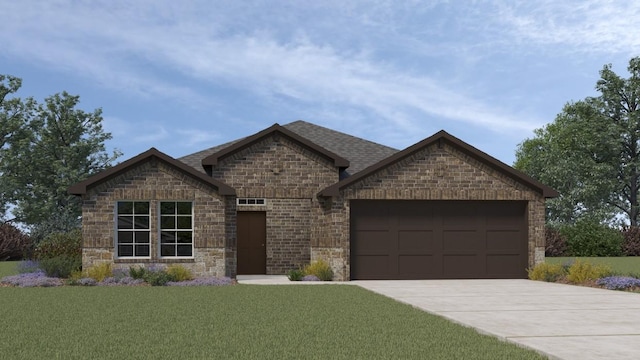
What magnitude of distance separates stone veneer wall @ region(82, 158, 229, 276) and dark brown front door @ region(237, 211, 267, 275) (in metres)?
3.50

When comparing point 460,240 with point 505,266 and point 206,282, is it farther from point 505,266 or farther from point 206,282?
point 206,282

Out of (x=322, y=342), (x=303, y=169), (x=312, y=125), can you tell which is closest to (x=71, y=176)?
(x=312, y=125)

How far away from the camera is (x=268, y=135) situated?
2588cm

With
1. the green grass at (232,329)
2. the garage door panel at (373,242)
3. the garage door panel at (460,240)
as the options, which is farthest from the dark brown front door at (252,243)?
the green grass at (232,329)

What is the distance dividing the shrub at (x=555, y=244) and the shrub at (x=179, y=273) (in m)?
29.5

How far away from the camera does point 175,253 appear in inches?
897

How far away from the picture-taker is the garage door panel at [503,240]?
958 inches

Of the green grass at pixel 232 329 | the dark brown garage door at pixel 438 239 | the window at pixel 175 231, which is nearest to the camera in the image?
the green grass at pixel 232 329

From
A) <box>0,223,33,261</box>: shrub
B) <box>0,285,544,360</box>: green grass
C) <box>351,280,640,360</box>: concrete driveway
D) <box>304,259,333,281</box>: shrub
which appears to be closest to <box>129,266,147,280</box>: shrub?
<box>0,285,544,360</box>: green grass

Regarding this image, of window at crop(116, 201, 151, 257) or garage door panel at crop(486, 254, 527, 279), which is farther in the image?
garage door panel at crop(486, 254, 527, 279)

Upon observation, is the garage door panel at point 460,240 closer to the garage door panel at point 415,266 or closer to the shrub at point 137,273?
the garage door panel at point 415,266

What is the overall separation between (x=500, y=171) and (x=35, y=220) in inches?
1357

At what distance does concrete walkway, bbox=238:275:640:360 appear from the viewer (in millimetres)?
10164

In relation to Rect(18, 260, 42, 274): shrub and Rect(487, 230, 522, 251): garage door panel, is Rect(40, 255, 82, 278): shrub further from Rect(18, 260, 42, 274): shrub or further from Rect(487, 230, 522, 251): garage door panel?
Rect(487, 230, 522, 251): garage door panel
